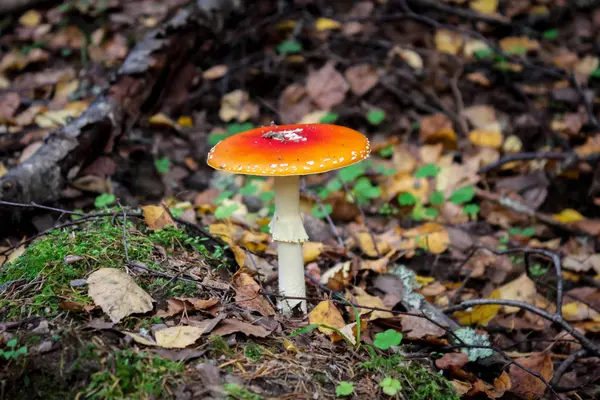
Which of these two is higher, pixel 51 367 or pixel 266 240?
pixel 51 367

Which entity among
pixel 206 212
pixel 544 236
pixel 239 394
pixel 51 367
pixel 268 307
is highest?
pixel 51 367

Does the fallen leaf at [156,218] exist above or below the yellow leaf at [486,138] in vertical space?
above

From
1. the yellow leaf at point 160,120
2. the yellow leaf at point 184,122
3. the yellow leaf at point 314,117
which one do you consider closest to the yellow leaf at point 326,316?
the yellow leaf at point 314,117

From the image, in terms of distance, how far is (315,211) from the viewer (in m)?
4.33

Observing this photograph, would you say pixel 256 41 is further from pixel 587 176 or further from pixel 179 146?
pixel 587 176

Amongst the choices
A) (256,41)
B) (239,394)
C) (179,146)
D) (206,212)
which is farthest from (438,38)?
(239,394)

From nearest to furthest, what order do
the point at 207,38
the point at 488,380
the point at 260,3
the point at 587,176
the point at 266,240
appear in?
the point at 488,380 → the point at 266,240 → the point at 587,176 → the point at 207,38 → the point at 260,3

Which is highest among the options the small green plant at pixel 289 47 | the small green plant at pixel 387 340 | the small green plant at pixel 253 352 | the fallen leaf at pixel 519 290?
the small green plant at pixel 289 47

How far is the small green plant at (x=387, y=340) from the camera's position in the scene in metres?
2.50

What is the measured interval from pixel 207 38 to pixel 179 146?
1314 millimetres

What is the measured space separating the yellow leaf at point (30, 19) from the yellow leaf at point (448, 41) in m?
4.94

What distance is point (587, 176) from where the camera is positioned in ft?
16.0

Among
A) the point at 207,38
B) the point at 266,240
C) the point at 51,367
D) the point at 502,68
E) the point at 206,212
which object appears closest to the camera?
the point at 51,367

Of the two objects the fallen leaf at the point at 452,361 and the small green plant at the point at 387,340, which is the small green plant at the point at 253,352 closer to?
the small green plant at the point at 387,340
